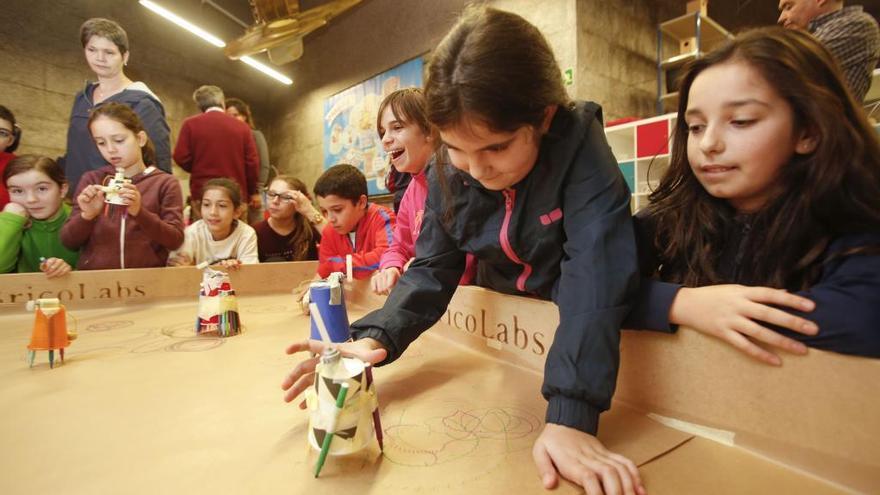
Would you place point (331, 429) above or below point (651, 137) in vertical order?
below

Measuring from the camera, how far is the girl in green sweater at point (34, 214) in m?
1.52

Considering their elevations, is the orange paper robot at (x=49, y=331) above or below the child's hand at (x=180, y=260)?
below

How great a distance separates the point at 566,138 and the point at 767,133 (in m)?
0.24

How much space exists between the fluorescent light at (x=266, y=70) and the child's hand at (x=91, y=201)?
12.9 feet

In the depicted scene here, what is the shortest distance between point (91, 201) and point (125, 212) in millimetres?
97

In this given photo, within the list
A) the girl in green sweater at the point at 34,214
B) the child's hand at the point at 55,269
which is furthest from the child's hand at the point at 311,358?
the girl in green sweater at the point at 34,214

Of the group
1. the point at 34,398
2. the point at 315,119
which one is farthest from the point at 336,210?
the point at 315,119

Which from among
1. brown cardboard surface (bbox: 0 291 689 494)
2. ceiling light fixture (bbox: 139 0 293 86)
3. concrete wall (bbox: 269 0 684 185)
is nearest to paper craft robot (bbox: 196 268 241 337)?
brown cardboard surface (bbox: 0 291 689 494)

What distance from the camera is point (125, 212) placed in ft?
4.83

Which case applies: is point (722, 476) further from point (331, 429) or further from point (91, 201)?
point (91, 201)

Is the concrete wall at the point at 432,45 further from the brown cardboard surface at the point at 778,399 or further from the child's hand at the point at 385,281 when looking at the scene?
the brown cardboard surface at the point at 778,399

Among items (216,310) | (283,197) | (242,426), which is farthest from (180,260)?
(242,426)

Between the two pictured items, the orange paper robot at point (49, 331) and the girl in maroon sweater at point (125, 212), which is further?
the girl in maroon sweater at point (125, 212)

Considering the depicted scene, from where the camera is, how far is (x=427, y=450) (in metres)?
0.46
